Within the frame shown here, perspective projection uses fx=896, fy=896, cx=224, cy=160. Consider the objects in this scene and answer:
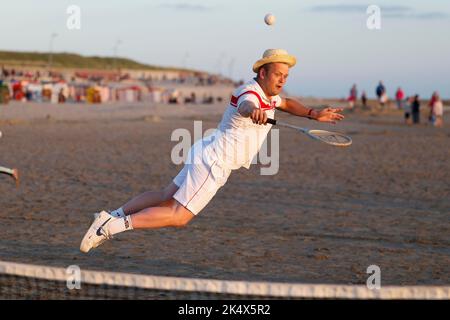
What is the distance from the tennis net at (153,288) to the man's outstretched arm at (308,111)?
8.44 ft

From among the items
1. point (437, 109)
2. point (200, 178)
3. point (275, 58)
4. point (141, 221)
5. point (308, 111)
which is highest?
point (275, 58)

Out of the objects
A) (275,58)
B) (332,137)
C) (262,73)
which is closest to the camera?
(275,58)

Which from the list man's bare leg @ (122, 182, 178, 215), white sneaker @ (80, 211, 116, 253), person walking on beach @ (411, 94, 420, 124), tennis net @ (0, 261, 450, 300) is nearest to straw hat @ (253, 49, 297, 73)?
man's bare leg @ (122, 182, 178, 215)

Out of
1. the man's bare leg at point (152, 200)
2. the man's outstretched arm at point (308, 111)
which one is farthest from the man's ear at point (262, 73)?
the man's bare leg at point (152, 200)

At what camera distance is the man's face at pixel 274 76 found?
8.23 metres

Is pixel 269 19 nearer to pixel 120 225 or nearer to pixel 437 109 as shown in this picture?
pixel 120 225

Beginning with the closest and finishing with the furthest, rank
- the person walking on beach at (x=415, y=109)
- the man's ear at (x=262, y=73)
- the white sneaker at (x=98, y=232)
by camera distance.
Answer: the man's ear at (x=262, y=73) < the white sneaker at (x=98, y=232) < the person walking on beach at (x=415, y=109)

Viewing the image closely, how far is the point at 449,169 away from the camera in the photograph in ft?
72.6

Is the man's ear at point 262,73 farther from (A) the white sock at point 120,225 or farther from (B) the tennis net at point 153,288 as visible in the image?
(B) the tennis net at point 153,288

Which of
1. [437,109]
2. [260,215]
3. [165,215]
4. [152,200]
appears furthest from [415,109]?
[165,215]

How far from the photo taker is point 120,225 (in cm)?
868

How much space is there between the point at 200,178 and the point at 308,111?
1.37 meters
